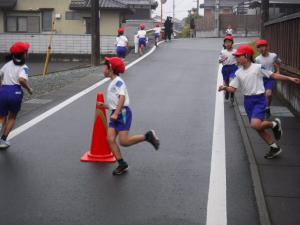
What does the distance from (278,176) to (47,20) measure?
32.6m

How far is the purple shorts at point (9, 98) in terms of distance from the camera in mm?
7832

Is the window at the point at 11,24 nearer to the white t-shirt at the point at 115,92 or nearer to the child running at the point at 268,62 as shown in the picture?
the child running at the point at 268,62

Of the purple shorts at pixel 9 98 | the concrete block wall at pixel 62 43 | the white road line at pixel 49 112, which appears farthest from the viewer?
the concrete block wall at pixel 62 43

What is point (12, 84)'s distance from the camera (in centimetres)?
790

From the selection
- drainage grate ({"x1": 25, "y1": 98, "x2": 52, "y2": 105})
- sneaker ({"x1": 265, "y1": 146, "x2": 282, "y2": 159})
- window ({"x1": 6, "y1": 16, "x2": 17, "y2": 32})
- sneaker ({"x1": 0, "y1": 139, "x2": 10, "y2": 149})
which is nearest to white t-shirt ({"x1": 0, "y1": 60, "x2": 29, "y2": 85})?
sneaker ({"x1": 0, "y1": 139, "x2": 10, "y2": 149})

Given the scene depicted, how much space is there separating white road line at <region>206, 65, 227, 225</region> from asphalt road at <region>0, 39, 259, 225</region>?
73 mm

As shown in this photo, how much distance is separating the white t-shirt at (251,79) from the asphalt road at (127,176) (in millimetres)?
993

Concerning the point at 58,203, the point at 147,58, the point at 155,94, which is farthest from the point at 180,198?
the point at 147,58

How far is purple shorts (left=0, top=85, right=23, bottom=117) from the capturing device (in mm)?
7832

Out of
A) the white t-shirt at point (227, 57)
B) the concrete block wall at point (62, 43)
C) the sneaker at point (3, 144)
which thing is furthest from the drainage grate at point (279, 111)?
the concrete block wall at point (62, 43)

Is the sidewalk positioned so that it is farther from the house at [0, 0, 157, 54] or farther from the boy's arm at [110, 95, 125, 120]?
the house at [0, 0, 157, 54]

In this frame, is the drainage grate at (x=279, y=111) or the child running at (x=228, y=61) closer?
the drainage grate at (x=279, y=111)

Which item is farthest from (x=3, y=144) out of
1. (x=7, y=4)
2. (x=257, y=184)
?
(x=7, y=4)

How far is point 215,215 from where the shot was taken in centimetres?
529
